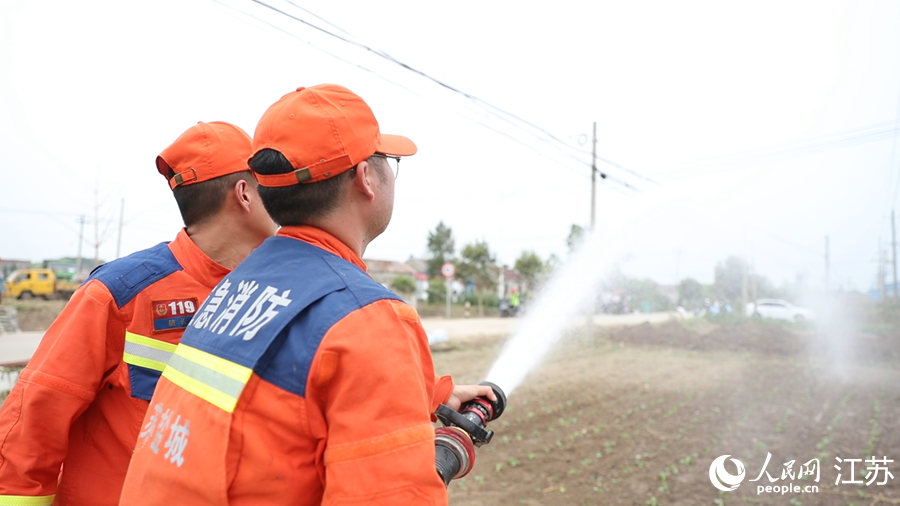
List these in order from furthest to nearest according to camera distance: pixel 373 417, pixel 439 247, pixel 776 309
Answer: pixel 439 247, pixel 776 309, pixel 373 417

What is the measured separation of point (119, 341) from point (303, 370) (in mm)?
1161

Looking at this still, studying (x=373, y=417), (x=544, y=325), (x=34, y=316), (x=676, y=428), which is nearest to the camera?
(x=373, y=417)

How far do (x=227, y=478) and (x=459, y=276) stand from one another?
36305 millimetres

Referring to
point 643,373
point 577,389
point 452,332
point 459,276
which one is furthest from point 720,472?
point 459,276

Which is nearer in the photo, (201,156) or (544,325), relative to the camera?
Answer: (201,156)

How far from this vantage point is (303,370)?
1.13 meters

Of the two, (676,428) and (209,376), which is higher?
(209,376)

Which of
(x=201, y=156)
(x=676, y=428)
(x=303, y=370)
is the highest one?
(x=201, y=156)

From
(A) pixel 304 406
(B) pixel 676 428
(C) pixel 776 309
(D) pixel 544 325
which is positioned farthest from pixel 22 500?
(C) pixel 776 309

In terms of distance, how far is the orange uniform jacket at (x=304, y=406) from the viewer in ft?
3.53

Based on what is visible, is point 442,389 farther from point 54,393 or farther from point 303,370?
point 54,393

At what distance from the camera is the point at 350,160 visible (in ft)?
4.53

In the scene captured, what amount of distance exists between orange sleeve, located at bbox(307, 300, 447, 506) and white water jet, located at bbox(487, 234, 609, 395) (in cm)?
173

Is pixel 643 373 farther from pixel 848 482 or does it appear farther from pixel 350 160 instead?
pixel 350 160
